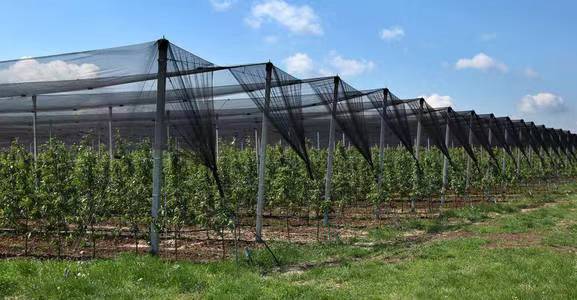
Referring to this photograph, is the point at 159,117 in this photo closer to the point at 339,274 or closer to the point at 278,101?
the point at 278,101

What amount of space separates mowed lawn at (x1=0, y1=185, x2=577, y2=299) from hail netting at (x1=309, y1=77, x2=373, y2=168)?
2724 mm

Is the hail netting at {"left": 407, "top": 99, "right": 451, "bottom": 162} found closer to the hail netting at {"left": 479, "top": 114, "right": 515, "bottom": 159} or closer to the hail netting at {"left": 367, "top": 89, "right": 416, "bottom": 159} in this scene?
the hail netting at {"left": 367, "top": 89, "right": 416, "bottom": 159}

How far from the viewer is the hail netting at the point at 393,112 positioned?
42.8 feet

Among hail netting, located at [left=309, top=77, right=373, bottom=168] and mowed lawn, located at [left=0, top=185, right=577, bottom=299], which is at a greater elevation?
hail netting, located at [left=309, top=77, right=373, bottom=168]

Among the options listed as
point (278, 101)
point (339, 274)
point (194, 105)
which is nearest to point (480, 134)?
point (278, 101)

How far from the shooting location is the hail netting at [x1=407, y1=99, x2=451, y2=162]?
14523 millimetres

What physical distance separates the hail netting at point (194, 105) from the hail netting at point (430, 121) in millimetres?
7957

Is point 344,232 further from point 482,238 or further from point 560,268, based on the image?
point 560,268

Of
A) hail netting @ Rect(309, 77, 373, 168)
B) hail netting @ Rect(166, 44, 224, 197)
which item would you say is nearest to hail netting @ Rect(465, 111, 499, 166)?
hail netting @ Rect(309, 77, 373, 168)

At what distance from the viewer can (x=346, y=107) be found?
38.1 feet

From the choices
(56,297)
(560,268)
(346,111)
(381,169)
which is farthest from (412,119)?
(56,297)

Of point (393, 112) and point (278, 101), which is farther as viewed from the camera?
Result: point (393, 112)

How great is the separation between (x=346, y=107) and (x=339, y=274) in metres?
5.39

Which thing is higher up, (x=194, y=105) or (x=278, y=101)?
(x=278, y=101)
